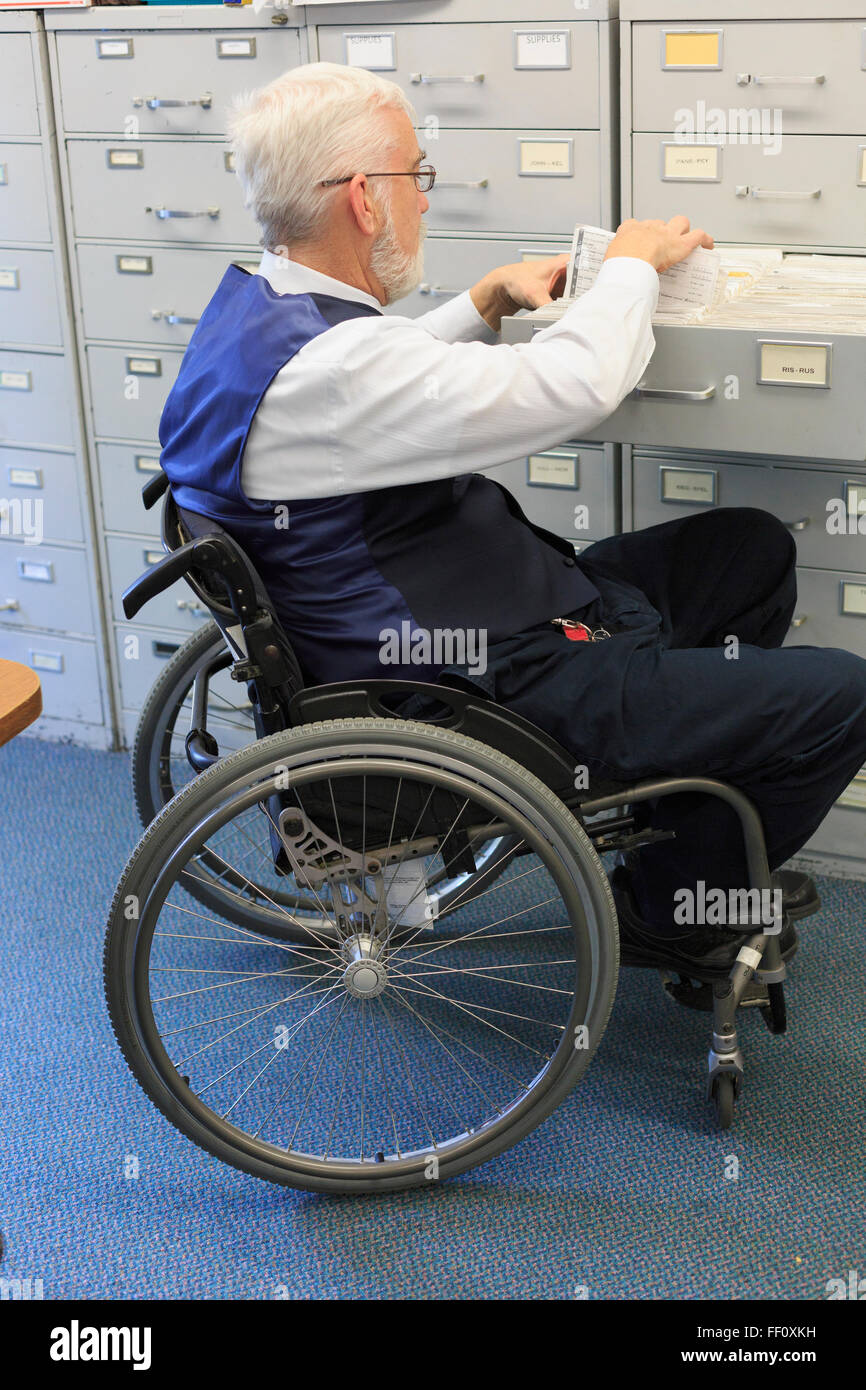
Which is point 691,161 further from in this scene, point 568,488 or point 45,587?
point 45,587

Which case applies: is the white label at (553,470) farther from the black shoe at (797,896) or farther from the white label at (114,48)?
the white label at (114,48)

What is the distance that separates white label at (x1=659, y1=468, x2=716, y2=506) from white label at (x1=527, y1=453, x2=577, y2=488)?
16 centimetres

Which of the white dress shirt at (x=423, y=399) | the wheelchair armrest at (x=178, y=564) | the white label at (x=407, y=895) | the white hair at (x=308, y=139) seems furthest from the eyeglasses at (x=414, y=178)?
the white label at (x=407, y=895)

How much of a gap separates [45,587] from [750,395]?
5.62ft

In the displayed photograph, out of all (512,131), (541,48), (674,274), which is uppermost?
(541,48)

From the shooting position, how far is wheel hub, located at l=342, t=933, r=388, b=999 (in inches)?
64.9

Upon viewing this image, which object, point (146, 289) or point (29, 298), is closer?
point (146, 289)

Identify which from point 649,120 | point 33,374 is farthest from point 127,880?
point 33,374

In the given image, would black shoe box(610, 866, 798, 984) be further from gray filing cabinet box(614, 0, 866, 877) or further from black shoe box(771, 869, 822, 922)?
gray filing cabinet box(614, 0, 866, 877)

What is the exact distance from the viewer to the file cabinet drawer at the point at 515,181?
2.19 metres

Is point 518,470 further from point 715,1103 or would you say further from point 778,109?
point 715,1103

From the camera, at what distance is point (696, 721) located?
162 centimetres

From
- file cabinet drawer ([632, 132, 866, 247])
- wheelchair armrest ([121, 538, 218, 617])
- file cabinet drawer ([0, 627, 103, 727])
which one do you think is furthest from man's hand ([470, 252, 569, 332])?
file cabinet drawer ([0, 627, 103, 727])

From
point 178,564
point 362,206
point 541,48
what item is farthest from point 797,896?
point 541,48
